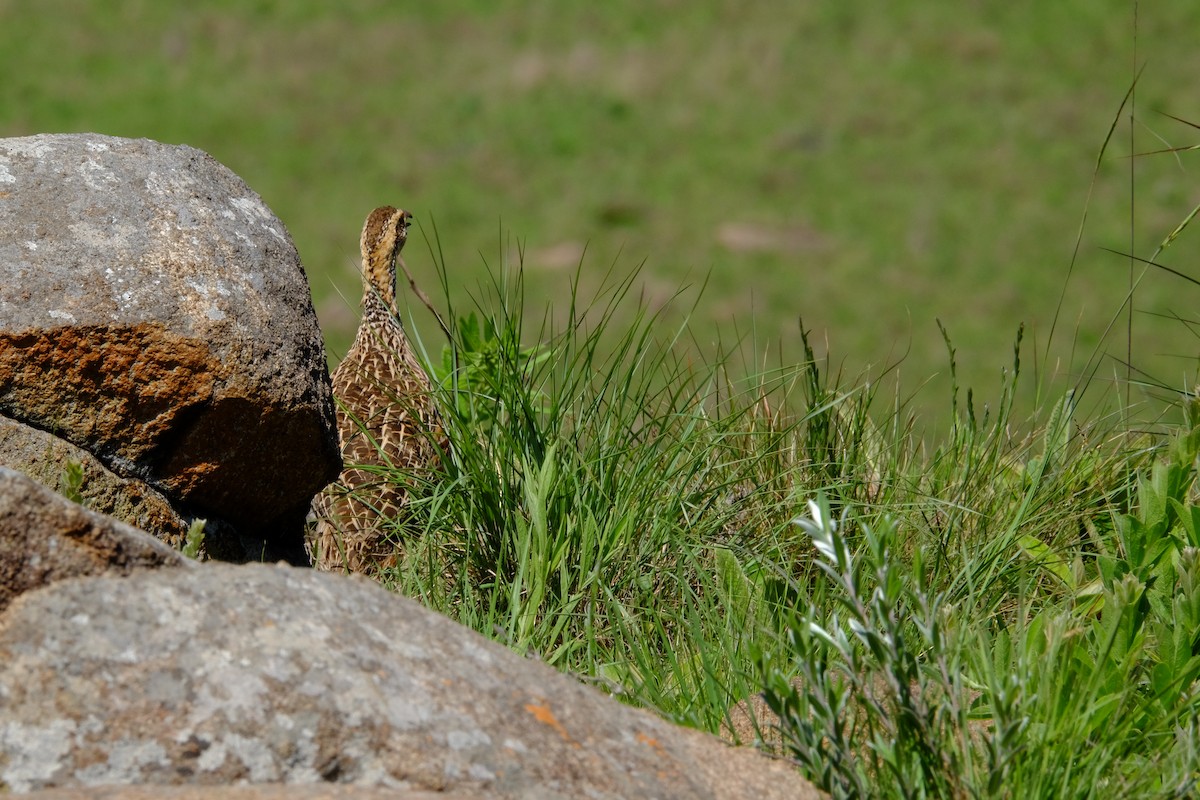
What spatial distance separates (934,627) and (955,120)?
14626 millimetres

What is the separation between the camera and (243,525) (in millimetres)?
3547

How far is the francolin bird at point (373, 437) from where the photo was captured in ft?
13.2

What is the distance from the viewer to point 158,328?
315 cm

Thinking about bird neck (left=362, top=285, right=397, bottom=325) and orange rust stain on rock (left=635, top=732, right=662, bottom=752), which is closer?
orange rust stain on rock (left=635, top=732, right=662, bottom=752)

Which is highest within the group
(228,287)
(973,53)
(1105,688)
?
(973,53)

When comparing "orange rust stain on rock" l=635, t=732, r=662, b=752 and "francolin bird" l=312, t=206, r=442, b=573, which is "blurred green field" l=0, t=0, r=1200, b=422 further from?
"orange rust stain on rock" l=635, t=732, r=662, b=752

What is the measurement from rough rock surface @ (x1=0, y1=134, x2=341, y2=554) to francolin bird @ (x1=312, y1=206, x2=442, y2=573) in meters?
0.47

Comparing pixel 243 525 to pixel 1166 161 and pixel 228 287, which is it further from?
pixel 1166 161

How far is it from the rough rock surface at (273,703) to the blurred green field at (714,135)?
9528 mm

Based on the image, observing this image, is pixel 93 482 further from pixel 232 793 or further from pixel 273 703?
pixel 232 793

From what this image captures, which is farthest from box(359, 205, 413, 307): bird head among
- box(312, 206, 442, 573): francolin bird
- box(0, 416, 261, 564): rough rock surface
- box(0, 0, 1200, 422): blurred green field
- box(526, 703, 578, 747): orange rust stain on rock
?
box(0, 0, 1200, 422): blurred green field

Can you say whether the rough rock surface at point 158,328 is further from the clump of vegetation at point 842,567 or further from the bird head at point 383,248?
the bird head at point 383,248

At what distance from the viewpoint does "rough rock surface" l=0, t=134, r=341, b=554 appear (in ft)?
10.2

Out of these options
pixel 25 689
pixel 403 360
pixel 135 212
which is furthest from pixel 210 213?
pixel 25 689
